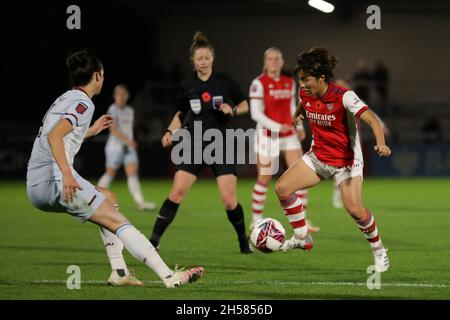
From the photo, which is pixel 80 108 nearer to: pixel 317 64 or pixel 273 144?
pixel 317 64

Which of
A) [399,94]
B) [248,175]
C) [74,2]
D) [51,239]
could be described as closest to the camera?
[51,239]

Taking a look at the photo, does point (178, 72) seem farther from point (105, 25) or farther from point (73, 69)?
point (73, 69)

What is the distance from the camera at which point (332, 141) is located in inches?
334

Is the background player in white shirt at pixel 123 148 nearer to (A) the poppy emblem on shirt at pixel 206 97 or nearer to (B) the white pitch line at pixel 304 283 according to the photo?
(A) the poppy emblem on shirt at pixel 206 97

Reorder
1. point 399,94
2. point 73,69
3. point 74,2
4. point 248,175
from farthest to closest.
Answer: point 399,94, point 74,2, point 248,175, point 73,69

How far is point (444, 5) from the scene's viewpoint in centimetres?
3069

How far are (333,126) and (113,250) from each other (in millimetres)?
2251

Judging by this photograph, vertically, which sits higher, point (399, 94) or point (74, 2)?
point (74, 2)

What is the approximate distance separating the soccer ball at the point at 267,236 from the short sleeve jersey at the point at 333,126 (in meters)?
0.77

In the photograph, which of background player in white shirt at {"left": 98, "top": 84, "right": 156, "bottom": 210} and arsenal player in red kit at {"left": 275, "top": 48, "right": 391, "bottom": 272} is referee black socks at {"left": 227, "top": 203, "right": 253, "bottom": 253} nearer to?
arsenal player in red kit at {"left": 275, "top": 48, "right": 391, "bottom": 272}

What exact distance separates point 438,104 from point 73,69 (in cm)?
2248

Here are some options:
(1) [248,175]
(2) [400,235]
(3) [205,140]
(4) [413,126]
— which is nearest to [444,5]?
(4) [413,126]

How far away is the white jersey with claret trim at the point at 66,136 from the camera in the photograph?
691 cm

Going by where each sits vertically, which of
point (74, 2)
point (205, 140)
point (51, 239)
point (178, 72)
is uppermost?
point (74, 2)
